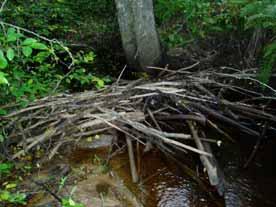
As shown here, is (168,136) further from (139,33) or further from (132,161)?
(139,33)

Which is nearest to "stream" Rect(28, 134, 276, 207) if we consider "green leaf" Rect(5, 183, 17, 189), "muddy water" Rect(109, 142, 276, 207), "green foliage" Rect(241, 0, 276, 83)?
"muddy water" Rect(109, 142, 276, 207)

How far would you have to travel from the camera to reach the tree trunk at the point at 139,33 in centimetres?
609

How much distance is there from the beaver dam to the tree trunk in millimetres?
730

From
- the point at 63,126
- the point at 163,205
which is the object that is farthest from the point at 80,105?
the point at 163,205

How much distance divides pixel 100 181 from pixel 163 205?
679mm

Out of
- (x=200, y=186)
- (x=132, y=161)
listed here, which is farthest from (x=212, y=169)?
(x=132, y=161)

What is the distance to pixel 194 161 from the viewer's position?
4.74m

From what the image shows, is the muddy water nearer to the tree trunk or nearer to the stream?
the stream

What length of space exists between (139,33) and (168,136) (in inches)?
84.3

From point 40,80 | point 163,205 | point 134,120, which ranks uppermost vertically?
point 40,80

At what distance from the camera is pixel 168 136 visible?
4602 millimetres

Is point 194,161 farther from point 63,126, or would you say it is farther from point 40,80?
point 40,80

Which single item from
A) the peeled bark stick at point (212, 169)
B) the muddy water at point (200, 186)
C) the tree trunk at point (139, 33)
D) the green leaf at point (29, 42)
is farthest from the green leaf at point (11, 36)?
the tree trunk at point (139, 33)

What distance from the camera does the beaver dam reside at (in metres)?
4.29
